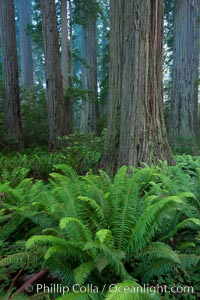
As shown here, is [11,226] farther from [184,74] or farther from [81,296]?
[184,74]

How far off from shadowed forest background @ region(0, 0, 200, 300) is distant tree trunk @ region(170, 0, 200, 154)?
33mm

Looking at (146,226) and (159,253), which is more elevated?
(146,226)

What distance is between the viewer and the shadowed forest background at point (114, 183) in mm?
2230

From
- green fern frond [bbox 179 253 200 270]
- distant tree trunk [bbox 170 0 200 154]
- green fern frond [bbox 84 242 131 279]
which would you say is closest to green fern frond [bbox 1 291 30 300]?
green fern frond [bbox 84 242 131 279]

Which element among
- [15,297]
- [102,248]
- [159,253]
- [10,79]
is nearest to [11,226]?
[15,297]

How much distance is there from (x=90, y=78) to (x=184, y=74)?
588 centimetres

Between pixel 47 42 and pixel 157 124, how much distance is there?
5.61m

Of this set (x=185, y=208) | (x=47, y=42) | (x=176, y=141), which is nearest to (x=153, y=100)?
(x=185, y=208)

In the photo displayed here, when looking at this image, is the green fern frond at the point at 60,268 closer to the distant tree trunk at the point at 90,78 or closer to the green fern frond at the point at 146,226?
the green fern frond at the point at 146,226

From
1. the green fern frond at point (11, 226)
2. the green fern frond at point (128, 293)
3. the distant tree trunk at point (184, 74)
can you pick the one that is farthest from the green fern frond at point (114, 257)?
the distant tree trunk at point (184, 74)

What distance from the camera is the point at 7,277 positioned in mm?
2344

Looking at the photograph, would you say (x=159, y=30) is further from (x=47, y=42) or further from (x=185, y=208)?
(x=47, y=42)

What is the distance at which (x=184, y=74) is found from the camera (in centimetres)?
888

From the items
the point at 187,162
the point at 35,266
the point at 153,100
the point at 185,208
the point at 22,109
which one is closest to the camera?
the point at 35,266
